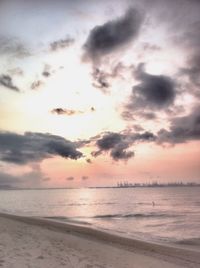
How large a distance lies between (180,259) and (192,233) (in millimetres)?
21776

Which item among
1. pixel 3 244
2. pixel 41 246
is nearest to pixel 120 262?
pixel 41 246

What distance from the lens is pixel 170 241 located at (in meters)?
35.2

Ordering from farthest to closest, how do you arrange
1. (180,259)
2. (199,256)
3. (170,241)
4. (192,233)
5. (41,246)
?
(192,233)
(170,241)
(199,256)
(180,259)
(41,246)

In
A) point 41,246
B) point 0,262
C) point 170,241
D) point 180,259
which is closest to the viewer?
point 0,262

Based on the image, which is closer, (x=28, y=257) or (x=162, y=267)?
(x=28, y=257)

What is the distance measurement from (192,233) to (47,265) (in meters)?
32.6

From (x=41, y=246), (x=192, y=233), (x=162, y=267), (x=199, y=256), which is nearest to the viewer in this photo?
(x=162, y=267)

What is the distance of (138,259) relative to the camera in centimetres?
2042

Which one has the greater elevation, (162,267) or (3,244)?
(3,244)

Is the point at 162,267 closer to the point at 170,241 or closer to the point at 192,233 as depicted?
the point at 170,241

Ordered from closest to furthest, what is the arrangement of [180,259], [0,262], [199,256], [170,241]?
[0,262] < [180,259] < [199,256] < [170,241]

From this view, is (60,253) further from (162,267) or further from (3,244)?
(162,267)

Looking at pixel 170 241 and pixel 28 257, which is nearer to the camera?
pixel 28 257

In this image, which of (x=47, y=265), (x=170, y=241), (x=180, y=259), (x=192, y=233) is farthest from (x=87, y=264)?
(x=192, y=233)
